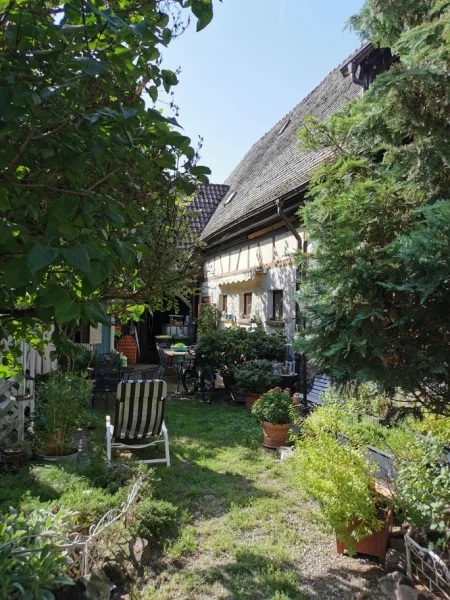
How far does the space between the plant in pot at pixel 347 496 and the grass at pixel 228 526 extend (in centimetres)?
47

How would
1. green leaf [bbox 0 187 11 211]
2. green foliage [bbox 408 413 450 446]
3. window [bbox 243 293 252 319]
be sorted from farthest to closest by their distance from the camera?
window [bbox 243 293 252 319], green foliage [bbox 408 413 450 446], green leaf [bbox 0 187 11 211]

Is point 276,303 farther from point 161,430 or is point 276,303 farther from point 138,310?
point 138,310

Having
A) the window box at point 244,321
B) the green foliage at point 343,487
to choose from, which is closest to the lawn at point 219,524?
the green foliage at point 343,487

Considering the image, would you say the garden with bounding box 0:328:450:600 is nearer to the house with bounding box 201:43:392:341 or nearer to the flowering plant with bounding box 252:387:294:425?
the flowering plant with bounding box 252:387:294:425

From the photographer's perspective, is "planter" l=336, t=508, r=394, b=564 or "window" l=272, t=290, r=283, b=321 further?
"window" l=272, t=290, r=283, b=321

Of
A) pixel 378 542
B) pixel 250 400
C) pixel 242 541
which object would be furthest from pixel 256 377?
pixel 378 542

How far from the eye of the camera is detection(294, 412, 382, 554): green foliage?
3.16m

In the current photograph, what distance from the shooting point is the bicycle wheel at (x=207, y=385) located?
959 cm

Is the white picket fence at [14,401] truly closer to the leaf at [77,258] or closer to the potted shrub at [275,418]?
the potted shrub at [275,418]

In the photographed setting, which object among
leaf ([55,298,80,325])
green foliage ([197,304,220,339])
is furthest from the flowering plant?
green foliage ([197,304,220,339])

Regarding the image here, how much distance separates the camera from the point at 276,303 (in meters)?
10.4

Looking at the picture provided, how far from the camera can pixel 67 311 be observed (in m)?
1.20

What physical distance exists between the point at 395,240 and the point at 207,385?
7.90 m

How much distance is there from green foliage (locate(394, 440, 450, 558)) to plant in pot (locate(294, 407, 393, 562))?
24cm
